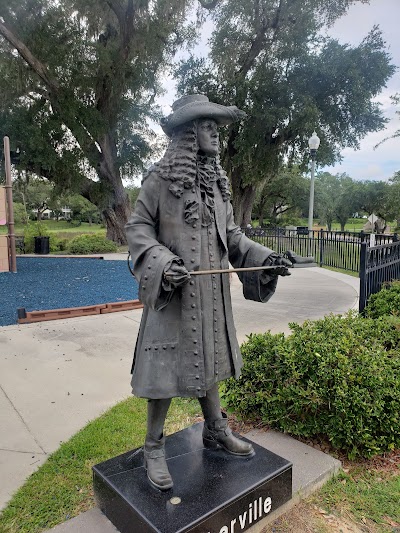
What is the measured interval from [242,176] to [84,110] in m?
7.93

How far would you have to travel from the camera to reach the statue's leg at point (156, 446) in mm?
2108

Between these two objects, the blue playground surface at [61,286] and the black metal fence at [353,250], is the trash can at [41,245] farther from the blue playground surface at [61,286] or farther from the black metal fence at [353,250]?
the black metal fence at [353,250]

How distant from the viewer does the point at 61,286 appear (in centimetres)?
980

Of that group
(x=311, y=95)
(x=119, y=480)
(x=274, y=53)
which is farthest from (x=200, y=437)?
(x=274, y=53)

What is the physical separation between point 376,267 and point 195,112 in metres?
4.77

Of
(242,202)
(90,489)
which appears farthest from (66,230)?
(90,489)

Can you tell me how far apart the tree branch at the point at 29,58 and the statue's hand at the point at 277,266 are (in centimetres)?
1648

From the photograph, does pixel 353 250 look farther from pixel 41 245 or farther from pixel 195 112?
pixel 41 245

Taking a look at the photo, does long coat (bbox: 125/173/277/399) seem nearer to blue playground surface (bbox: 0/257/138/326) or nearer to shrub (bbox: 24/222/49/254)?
blue playground surface (bbox: 0/257/138/326)

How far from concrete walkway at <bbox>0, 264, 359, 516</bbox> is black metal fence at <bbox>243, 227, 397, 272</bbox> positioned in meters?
5.09

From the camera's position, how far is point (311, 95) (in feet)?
56.5

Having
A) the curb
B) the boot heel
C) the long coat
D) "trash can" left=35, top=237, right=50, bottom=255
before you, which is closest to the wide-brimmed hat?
the long coat

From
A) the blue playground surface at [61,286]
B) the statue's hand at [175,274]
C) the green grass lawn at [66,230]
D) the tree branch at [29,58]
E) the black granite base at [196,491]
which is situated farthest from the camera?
the green grass lawn at [66,230]

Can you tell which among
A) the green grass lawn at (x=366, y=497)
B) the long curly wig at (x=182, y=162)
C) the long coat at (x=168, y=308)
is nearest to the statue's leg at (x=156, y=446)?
the long coat at (x=168, y=308)
